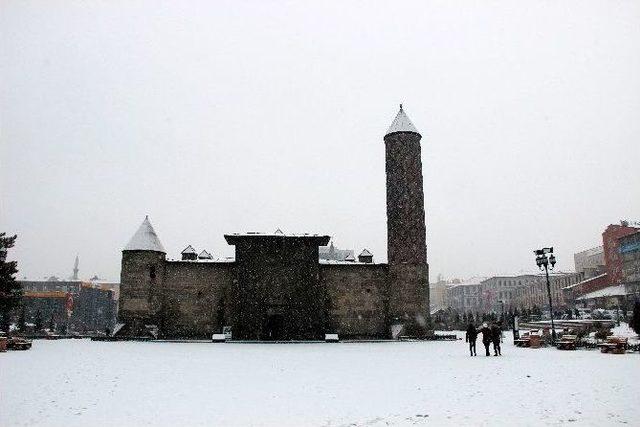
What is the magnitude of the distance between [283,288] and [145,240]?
10.1m

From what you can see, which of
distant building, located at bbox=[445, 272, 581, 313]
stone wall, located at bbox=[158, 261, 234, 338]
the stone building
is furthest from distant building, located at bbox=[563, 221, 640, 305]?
stone wall, located at bbox=[158, 261, 234, 338]

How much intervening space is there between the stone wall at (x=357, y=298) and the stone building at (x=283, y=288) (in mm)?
67

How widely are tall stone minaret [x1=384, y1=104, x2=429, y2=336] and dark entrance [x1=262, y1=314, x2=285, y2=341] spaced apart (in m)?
7.30

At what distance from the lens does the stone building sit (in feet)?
105

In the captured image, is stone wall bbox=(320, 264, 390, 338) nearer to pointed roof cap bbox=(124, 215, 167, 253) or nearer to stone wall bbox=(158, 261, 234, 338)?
stone wall bbox=(158, 261, 234, 338)

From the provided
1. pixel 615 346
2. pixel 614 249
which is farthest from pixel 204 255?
pixel 614 249

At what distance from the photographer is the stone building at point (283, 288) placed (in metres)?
31.9

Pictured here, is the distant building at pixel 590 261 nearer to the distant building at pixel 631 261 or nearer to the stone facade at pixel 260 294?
the distant building at pixel 631 261

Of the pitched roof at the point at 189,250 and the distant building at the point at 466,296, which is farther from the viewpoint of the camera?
the distant building at the point at 466,296

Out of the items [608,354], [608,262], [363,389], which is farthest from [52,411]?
[608,262]

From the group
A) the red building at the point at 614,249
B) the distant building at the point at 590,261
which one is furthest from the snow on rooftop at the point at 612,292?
the distant building at the point at 590,261

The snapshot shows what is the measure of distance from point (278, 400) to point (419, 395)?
8.93 ft

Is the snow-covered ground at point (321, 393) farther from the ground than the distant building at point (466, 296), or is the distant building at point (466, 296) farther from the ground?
the distant building at point (466, 296)

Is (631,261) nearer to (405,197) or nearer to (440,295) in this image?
(405,197)
